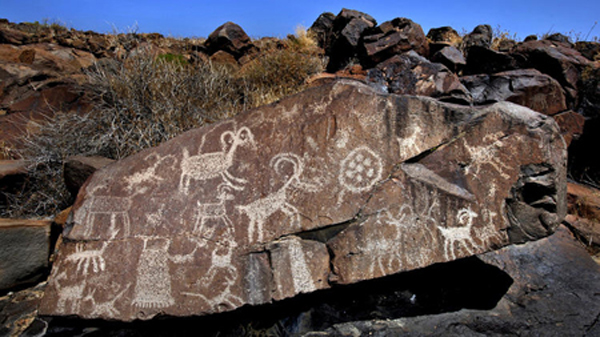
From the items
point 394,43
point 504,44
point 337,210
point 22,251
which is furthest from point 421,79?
point 22,251

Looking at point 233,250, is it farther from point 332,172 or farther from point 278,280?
point 332,172

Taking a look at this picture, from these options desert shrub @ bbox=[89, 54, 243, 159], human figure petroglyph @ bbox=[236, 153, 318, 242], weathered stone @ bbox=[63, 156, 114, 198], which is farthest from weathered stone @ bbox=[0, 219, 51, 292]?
human figure petroglyph @ bbox=[236, 153, 318, 242]

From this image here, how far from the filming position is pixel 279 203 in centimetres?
209

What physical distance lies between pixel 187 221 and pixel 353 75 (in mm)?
4813

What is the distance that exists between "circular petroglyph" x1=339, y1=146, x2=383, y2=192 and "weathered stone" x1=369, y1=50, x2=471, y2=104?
10.6 feet

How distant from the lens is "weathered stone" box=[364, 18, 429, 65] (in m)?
6.46

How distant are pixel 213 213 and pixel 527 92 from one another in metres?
4.80

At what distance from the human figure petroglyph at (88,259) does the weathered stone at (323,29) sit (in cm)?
743

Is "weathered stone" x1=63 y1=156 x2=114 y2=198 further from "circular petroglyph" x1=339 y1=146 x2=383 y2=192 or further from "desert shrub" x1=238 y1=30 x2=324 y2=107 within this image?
"desert shrub" x1=238 y1=30 x2=324 y2=107

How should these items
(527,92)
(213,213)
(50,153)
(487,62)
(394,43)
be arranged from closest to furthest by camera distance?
(213,213) → (50,153) → (527,92) → (487,62) → (394,43)

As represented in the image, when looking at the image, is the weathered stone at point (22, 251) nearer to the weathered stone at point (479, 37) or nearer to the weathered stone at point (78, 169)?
the weathered stone at point (78, 169)

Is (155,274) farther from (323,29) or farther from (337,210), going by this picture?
(323,29)

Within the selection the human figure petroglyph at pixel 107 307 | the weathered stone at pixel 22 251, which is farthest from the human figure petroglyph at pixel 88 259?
the weathered stone at pixel 22 251

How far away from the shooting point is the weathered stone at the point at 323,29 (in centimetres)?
878
